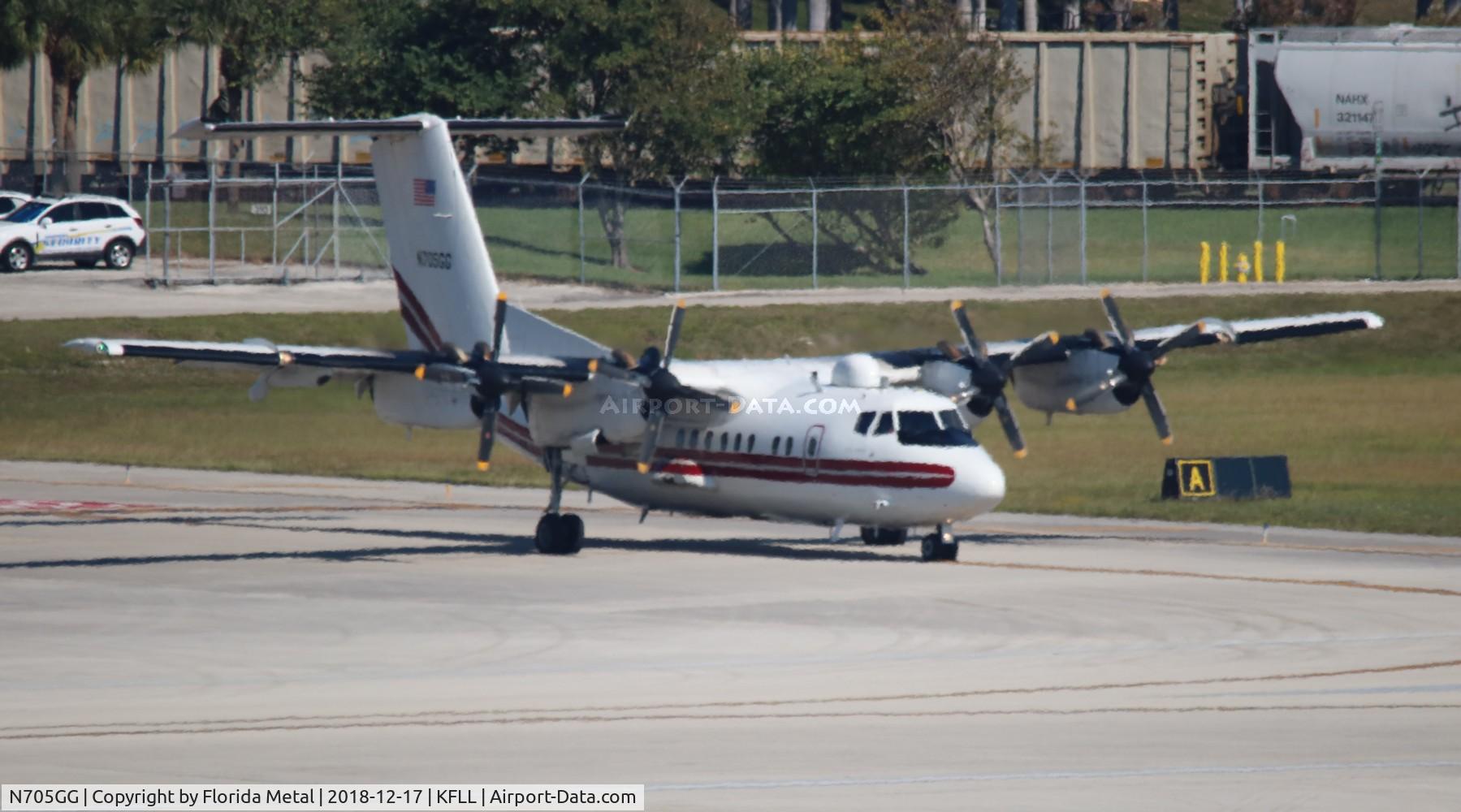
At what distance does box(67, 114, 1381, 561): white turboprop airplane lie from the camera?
95.7ft

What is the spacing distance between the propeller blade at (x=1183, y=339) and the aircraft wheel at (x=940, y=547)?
4805mm

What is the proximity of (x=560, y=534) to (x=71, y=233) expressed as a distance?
1628 inches

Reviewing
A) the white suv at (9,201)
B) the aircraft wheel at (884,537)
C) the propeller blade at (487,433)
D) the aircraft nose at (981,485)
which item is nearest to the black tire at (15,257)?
the white suv at (9,201)

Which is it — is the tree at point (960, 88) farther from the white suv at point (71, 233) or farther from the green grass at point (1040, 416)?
the white suv at point (71, 233)

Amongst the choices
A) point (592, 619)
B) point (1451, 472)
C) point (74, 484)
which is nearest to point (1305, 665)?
point (592, 619)

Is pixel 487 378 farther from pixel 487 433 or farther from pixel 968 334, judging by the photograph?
pixel 968 334

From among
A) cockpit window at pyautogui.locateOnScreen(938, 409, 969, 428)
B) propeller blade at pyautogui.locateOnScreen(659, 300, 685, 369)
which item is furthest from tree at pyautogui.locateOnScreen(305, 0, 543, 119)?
cockpit window at pyautogui.locateOnScreen(938, 409, 969, 428)

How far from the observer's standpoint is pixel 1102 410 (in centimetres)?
3186

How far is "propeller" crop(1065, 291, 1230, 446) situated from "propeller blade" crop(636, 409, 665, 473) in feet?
22.2

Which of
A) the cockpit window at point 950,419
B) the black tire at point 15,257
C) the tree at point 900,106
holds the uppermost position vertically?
the tree at point 900,106

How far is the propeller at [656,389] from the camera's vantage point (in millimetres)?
29828

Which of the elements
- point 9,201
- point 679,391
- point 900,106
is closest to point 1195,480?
point 679,391

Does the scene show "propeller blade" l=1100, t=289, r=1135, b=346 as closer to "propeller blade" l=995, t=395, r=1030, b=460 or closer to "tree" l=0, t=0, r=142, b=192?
"propeller blade" l=995, t=395, r=1030, b=460

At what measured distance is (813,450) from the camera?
2981 cm
